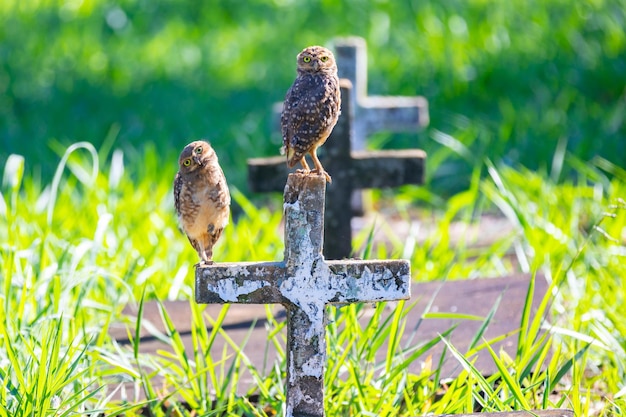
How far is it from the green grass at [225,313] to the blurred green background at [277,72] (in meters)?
1.24

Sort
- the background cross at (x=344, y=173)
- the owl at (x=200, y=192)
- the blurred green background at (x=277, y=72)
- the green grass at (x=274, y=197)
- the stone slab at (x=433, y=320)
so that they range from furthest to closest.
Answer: the blurred green background at (x=277, y=72) → the background cross at (x=344, y=173) → the stone slab at (x=433, y=320) → the green grass at (x=274, y=197) → the owl at (x=200, y=192)

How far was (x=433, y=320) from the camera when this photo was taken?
4254 mm

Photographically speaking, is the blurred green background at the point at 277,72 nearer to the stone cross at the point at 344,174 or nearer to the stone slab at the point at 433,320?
the stone cross at the point at 344,174

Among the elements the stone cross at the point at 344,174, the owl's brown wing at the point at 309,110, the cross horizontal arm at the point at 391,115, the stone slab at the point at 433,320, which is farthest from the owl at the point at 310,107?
the cross horizontal arm at the point at 391,115

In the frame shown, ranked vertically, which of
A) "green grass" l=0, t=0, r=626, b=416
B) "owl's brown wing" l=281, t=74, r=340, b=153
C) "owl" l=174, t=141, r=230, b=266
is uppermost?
"owl's brown wing" l=281, t=74, r=340, b=153

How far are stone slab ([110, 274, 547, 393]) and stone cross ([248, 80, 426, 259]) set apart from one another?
1.92ft

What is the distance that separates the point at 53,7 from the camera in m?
11.1

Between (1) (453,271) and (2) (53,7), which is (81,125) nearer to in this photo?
(2) (53,7)

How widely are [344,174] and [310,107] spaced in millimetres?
1578

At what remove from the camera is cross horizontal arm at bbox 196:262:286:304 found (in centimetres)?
299

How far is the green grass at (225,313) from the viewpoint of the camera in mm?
3305

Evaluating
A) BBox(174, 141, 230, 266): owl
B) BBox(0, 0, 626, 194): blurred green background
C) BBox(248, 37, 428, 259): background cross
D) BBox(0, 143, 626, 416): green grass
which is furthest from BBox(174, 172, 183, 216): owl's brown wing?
BBox(0, 0, 626, 194): blurred green background

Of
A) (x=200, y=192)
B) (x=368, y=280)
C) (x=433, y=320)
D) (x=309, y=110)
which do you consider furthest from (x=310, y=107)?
(x=433, y=320)

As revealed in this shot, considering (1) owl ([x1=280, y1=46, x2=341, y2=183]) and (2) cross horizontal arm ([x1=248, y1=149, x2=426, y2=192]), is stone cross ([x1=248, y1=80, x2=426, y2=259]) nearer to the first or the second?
(2) cross horizontal arm ([x1=248, y1=149, x2=426, y2=192])
